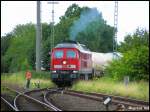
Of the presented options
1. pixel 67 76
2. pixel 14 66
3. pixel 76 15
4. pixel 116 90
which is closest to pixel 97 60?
pixel 67 76

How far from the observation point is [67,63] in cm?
4019

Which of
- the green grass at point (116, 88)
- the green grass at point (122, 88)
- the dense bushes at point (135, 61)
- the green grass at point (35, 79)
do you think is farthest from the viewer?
the green grass at point (35, 79)

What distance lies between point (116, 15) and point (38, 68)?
9449 millimetres

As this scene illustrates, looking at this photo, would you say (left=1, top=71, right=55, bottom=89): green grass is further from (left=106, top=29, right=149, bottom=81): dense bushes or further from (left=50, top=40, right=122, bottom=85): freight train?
(left=106, top=29, right=149, bottom=81): dense bushes

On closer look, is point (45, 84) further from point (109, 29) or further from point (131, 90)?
point (109, 29)

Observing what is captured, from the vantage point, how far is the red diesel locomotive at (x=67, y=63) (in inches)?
1550

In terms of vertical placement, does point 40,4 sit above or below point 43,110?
above

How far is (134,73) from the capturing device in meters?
33.7

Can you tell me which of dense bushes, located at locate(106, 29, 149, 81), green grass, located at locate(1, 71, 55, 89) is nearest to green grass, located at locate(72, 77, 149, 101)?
dense bushes, located at locate(106, 29, 149, 81)

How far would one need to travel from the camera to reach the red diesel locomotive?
129 ft

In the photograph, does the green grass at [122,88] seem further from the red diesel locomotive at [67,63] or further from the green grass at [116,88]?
the red diesel locomotive at [67,63]

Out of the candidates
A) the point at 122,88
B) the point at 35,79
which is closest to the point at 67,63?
the point at 35,79

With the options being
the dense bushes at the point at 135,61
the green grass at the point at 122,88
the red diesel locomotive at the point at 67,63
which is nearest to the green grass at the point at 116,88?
the green grass at the point at 122,88

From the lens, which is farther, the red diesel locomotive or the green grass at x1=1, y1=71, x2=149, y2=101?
the red diesel locomotive
